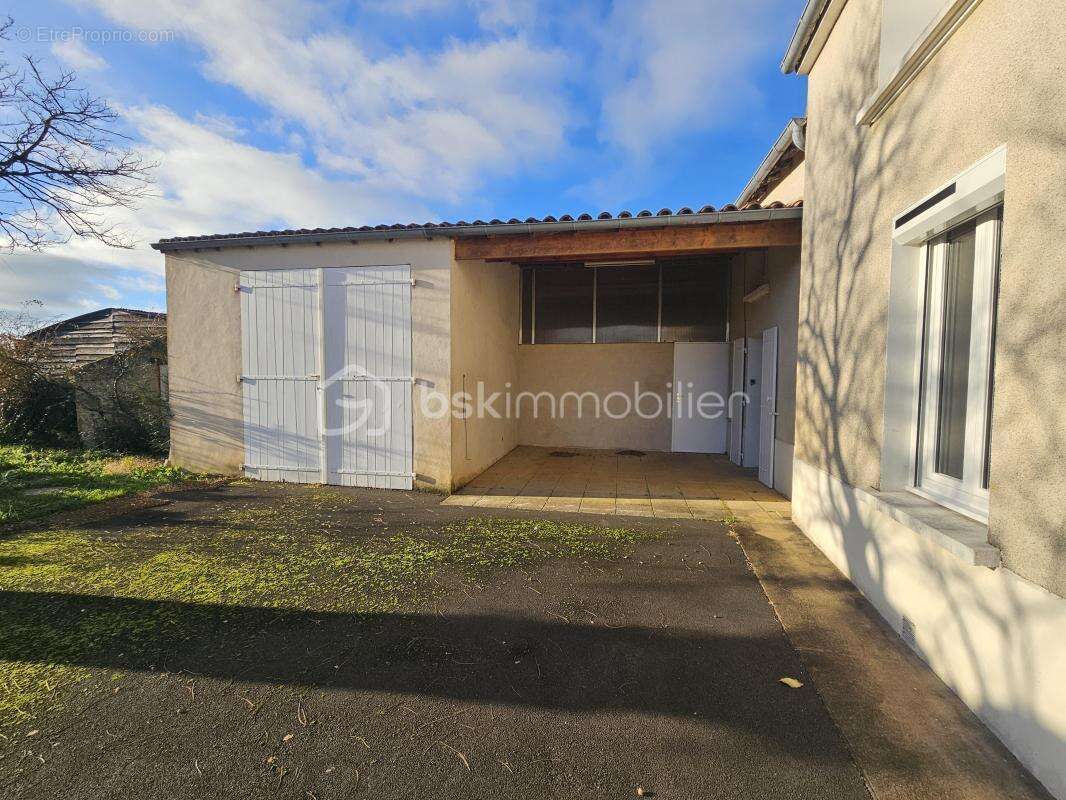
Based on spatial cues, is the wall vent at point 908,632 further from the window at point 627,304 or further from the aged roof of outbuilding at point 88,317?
the aged roof of outbuilding at point 88,317

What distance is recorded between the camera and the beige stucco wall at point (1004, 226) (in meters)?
1.60

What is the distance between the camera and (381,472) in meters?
5.79

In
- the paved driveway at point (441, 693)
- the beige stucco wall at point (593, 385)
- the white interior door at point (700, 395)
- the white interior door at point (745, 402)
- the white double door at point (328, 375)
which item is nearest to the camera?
the paved driveway at point (441, 693)

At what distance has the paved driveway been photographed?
5.24ft

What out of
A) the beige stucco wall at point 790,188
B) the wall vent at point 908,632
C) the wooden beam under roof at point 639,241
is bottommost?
the wall vent at point 908,632

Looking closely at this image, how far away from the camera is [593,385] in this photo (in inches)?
355

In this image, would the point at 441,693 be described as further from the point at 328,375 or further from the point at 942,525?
the point at 328,375

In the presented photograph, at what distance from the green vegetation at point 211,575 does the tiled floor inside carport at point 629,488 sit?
0.81 m

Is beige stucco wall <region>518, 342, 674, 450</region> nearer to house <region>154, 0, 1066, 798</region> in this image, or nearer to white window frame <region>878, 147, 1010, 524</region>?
house <region>154, 0, 1066, 798</region>

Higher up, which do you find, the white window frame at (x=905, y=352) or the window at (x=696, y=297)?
the window at (x=696, y=297)

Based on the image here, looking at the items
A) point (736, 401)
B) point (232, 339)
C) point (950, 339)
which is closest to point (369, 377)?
point (232, 339)

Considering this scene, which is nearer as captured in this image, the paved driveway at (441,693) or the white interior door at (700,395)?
the paved driveway at (441,693)

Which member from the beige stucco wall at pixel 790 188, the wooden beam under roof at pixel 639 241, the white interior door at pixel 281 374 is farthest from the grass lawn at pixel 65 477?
the beige stucco wall at pixel 790 188

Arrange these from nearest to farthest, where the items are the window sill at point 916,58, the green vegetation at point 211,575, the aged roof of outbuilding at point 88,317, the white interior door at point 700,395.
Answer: the window sill at point 916,58
the green vegetation at point 211,575
the aged roof of outbuilding at point 88,317
the white interior door at point 700,395
